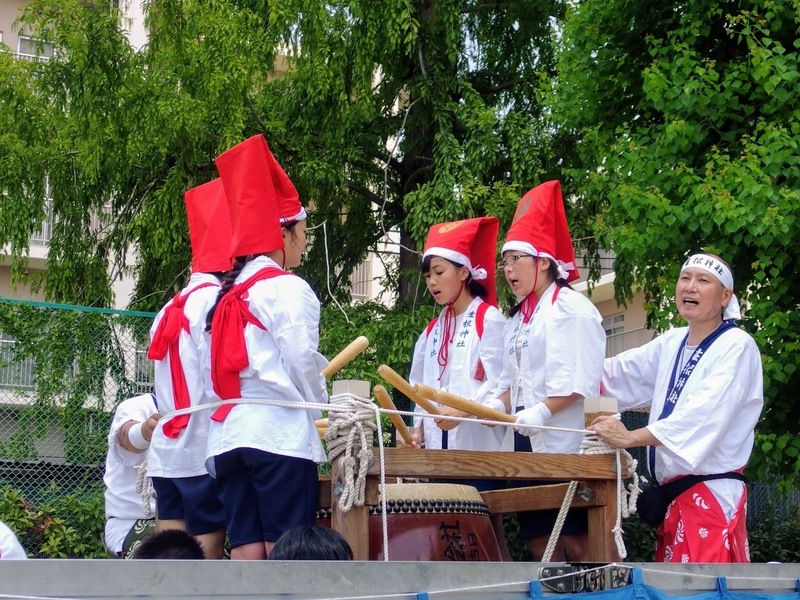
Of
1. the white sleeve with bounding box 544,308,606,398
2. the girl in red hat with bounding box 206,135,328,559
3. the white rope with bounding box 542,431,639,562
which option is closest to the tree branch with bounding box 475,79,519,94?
the white sleeve with bounding box 544,308,606,398

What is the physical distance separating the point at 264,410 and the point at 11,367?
3447 millimetres

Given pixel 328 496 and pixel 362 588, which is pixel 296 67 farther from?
pixel 362 588

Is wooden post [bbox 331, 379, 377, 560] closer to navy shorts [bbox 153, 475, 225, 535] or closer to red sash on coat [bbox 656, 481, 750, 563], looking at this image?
navy shorts [bbox 153, 475, 225, 535]

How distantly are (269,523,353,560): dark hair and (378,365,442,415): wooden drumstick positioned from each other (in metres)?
0.46

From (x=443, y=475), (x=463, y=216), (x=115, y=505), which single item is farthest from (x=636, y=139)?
(x=443, y=475)

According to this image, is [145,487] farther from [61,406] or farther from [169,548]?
[61,406]

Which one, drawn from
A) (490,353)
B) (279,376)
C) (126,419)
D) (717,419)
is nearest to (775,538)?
(490,353)

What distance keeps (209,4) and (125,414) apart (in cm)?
427

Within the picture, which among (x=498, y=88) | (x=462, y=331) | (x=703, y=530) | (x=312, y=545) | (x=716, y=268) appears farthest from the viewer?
(x=498, y=88)

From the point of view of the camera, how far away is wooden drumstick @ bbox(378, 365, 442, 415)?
117 inches

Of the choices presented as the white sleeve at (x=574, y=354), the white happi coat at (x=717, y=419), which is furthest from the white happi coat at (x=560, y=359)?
the white happi coat at (x=717, y=419)

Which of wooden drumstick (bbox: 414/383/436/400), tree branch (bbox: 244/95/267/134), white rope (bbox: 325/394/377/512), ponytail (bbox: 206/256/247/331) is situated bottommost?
white rope (bbox: 325/394/377/512)

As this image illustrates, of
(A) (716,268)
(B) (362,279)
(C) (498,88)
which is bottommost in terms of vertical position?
(A) (716,268)

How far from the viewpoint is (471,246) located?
459 cm
